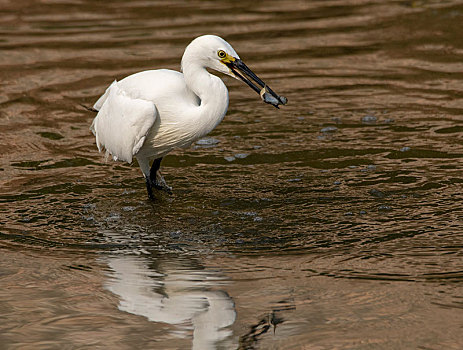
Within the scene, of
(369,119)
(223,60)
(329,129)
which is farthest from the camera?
(369,119)

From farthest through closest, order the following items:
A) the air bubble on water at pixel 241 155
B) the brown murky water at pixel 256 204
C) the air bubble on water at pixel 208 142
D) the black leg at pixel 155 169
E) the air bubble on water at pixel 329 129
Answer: the air bubble on water at pixel 329 129, the air bubble on water at pixel 208 142, the air bubble on water at pixel 241 155, the black leg at pixel 155 169, the brown murky water at pixel 256 204

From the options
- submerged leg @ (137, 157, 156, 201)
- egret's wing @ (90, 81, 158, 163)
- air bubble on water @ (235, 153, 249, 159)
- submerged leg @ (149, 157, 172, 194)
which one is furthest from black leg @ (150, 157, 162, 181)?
air bubble on water @ (235, 153, 249, 159)

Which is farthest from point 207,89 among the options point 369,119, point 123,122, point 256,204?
point 369,119

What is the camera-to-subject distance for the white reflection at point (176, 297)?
13.9ft

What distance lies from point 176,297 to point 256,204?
5.12ft

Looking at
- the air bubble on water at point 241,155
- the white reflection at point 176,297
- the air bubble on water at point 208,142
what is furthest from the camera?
the air bubble on water at point 208,142

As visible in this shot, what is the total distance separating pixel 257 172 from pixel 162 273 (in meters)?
1.98

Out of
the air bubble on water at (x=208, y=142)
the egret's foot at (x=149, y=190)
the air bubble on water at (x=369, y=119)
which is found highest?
the air bubble on water at (x=369, y=119)

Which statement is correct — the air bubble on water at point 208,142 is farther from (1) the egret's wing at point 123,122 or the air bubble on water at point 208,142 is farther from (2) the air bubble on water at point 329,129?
(1) the egret's wing at point 123,122

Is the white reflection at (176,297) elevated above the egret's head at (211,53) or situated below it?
below

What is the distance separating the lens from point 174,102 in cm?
583

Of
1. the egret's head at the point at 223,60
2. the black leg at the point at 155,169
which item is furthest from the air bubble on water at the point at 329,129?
the egret's head at the point at 223,60

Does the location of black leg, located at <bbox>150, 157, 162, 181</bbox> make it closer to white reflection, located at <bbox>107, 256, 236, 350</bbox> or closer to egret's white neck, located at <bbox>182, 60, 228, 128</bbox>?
egret's white neck, located at <bbox>182, 60, 228, 128</bbox>

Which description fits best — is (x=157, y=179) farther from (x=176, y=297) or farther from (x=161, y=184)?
(x=176, y=297)
